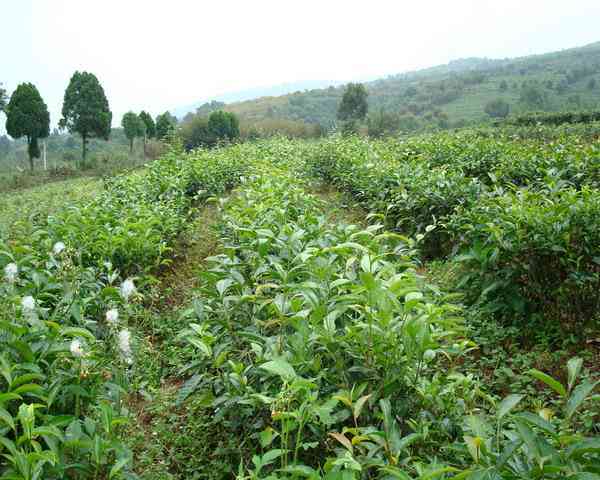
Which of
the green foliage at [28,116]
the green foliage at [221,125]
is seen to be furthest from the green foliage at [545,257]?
the green foliage at [221,125]

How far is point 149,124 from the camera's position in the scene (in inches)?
1379

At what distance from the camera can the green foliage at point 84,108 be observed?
2772 cm

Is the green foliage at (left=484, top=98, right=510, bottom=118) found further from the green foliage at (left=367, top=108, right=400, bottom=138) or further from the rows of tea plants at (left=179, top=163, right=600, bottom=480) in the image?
the rows of tea plants at (left=179, top=163, right=600, bottom=480)

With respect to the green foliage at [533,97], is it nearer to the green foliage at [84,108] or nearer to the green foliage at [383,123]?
the green foliage at [383,123]

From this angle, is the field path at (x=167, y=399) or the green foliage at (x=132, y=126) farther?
the green foliage at (x=132, y=126)

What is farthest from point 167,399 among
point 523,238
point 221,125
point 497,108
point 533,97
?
point 533,97

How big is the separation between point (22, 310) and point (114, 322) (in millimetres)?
442

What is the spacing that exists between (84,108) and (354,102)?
50.6ft

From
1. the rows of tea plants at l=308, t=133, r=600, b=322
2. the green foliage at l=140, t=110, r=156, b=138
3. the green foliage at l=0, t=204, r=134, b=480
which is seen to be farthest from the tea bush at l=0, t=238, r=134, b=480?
the green foliage at l=140, t=110, r=156, b=138

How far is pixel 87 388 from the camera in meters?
1.84

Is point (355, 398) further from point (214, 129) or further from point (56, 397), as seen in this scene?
point (214, 129)

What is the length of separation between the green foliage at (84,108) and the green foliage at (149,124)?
5886 millimetres

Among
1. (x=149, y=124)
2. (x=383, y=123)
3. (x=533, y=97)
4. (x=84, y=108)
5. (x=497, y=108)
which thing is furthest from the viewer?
(x=497, y=108)

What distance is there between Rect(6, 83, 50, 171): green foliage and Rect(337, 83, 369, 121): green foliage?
54.4ft
